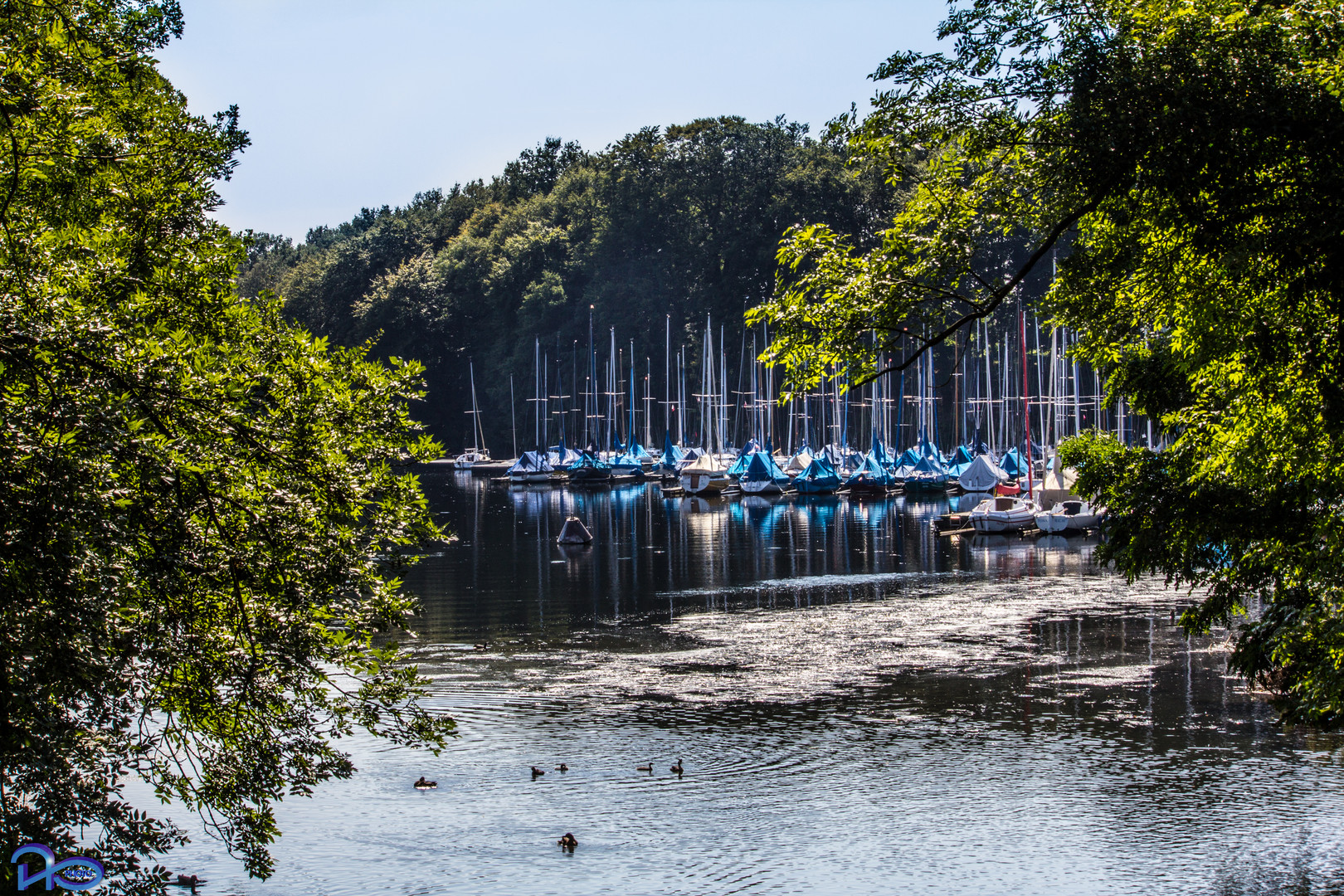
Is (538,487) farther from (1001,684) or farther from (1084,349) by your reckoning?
(1084,349)

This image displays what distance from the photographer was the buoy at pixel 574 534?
5450 cm

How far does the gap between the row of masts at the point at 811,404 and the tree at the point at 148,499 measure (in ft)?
233

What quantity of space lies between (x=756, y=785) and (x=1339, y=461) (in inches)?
412

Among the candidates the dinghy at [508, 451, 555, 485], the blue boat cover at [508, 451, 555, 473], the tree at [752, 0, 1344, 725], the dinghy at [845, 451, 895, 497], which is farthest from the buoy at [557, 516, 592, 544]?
the blue boat cover at [508, 451, 555, 473]

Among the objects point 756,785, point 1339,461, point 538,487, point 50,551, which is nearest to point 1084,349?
point 1339,461

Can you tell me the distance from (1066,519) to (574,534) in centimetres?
2125

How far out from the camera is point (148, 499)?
8484mm

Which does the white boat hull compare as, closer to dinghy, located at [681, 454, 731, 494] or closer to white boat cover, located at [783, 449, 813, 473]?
dinghy, located at [681, 454, 731, 494]

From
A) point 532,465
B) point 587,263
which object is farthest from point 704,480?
point 587,263

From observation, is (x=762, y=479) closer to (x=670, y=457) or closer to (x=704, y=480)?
(x=704, y=480)

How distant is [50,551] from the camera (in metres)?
7.67

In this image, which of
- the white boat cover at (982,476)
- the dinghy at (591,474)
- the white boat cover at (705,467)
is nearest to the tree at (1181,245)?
the white boat cover at (982,476)

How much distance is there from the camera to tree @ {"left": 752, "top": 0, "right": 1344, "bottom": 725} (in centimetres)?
998

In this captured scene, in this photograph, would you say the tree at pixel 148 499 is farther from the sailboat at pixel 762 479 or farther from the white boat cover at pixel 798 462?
the white boat cover at pixel 798 462
